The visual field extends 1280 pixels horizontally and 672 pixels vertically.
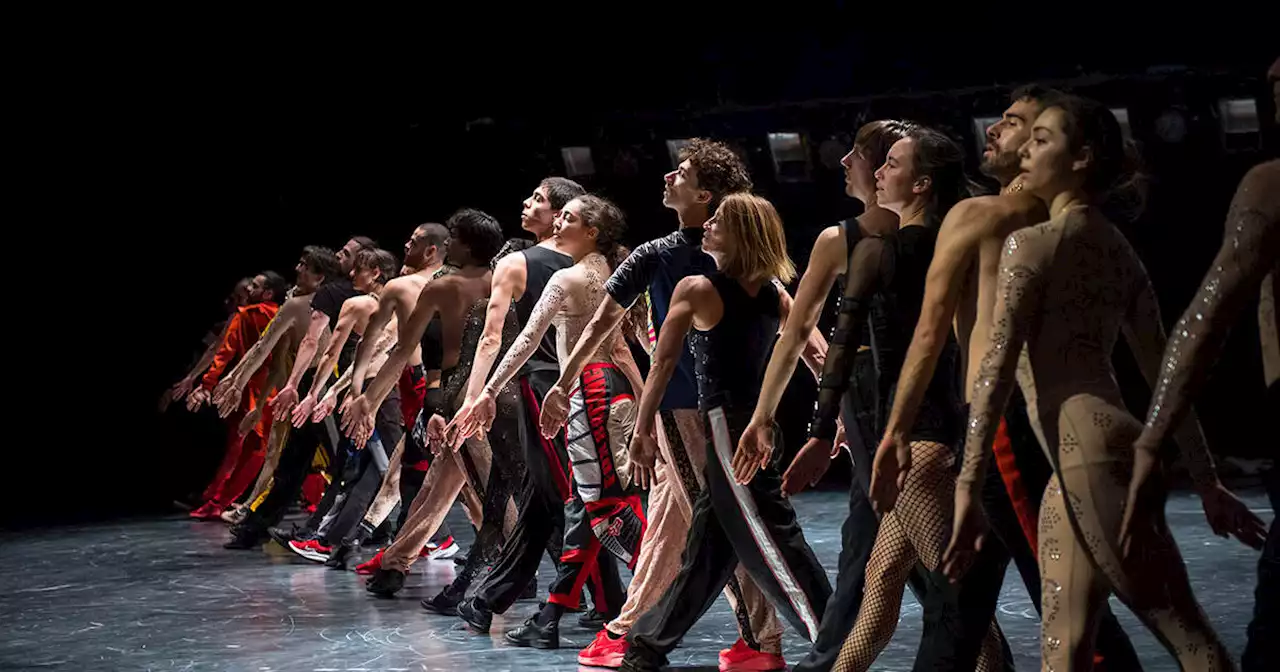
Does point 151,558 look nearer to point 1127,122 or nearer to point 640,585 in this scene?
point 640,585

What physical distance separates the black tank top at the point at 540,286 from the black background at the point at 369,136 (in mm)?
5123

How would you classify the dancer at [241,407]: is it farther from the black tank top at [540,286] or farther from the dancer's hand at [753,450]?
the dancer's hand at [753,450]

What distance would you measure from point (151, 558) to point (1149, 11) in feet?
23.2

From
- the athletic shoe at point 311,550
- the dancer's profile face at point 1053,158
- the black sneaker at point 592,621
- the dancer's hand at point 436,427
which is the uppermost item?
the dancer's profile face at point 1053,158

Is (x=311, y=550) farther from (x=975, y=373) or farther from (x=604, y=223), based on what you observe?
(x=975, y=373)

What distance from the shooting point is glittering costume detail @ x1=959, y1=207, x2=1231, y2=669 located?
3.00m

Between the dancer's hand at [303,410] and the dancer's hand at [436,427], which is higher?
the dancer's hand at [436,427]

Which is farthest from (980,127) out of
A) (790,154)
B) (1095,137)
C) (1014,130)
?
(1095,137)

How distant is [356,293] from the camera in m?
9.05

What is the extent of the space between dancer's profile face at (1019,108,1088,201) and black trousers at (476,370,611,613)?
9.79 feet

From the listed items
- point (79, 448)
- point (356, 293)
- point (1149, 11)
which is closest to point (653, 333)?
point (356, 293)

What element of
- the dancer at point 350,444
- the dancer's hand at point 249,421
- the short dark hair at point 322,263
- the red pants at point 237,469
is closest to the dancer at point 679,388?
the dancer at point 350,444

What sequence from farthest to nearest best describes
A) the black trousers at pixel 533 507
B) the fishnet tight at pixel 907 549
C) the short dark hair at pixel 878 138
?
the black trousers at pixel 533 507
the short dark hair at pixel 878 138
the fishnet tight at pixel 907 549

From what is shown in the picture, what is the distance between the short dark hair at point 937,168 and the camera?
3.97m
